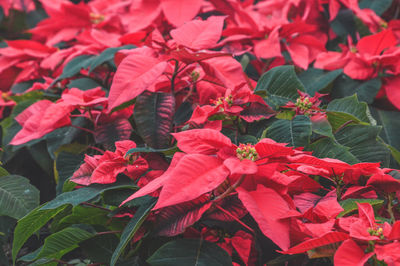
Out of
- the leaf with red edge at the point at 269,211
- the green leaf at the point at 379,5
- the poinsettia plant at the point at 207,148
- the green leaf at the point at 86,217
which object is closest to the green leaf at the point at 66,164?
the poinsettia plant at the point at 207,148

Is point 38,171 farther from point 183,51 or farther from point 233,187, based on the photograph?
point 233,187

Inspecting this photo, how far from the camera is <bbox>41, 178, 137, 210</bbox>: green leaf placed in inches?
25.1

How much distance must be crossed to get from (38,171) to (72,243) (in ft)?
1.54

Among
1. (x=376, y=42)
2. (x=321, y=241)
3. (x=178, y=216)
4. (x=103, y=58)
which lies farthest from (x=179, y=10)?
(x=321, y=241)

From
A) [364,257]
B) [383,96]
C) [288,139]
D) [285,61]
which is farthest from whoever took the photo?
[285,61]

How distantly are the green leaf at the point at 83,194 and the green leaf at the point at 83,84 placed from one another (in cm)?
43

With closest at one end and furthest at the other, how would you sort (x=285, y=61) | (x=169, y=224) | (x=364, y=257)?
(x=364, y=257) < (x=169, y=224) < (x=285, y=61)

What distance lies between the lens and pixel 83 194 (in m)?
0.66

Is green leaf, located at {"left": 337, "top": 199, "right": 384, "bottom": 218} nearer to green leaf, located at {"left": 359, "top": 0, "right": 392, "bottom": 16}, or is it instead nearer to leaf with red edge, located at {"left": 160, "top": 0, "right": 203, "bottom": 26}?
leaf with red edge, located at {"left": 160, "top": 0, "right": 203, "bottom": 26}

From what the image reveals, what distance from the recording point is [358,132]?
78 centimetres

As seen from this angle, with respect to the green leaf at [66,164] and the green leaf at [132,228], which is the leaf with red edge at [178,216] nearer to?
the green leaf at [132,228]

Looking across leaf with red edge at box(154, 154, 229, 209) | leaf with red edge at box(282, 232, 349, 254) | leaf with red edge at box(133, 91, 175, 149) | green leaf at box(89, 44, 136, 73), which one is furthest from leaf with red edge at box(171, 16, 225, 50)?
leaf with red edge at box(282, 232, 349, 254)

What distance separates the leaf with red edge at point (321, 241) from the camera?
507 mm

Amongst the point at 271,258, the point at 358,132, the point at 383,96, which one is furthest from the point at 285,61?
the point at 271,258
